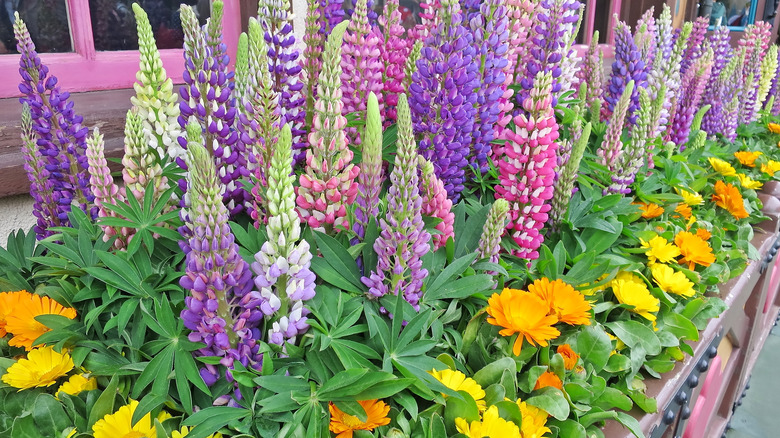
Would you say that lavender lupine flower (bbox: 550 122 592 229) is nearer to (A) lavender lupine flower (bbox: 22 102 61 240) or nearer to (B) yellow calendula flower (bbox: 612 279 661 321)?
(B) yellow calendula flower (bbox: 612 279 661 321)

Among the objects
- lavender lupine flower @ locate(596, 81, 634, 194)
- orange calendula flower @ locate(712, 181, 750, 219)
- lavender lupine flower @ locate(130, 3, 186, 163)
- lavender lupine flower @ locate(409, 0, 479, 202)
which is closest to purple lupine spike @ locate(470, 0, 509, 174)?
lavender lupine flower @ locate(409, 0, 479, 202)

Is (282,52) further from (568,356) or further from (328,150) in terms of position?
(568,356)

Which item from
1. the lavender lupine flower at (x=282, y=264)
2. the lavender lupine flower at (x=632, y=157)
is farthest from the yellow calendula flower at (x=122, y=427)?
the lavender lupine flower at (x=632, y=157)

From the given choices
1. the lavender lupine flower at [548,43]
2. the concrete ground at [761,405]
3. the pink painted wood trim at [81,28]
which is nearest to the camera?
the lavender lupine flower at [548,43]

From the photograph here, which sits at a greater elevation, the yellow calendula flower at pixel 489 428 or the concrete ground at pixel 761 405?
the yellow calendula flower at pixel 489 428

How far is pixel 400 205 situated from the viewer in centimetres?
83

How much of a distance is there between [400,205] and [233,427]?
0.41 m

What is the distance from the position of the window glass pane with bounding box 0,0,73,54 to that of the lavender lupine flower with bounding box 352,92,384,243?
128cm

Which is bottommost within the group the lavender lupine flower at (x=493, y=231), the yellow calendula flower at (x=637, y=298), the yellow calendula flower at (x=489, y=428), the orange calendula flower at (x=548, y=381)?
the orange calendula flower at (x=548, y=381)

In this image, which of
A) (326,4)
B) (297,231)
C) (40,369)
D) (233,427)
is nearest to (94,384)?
(40,369)

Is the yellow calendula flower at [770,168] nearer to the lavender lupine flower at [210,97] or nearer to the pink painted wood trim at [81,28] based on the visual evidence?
the lavender lupine flower at [210,97]

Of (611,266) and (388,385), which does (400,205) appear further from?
(611,266)

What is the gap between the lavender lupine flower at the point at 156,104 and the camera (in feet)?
3.10

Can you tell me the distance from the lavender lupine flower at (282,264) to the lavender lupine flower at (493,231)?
38 centimetres
